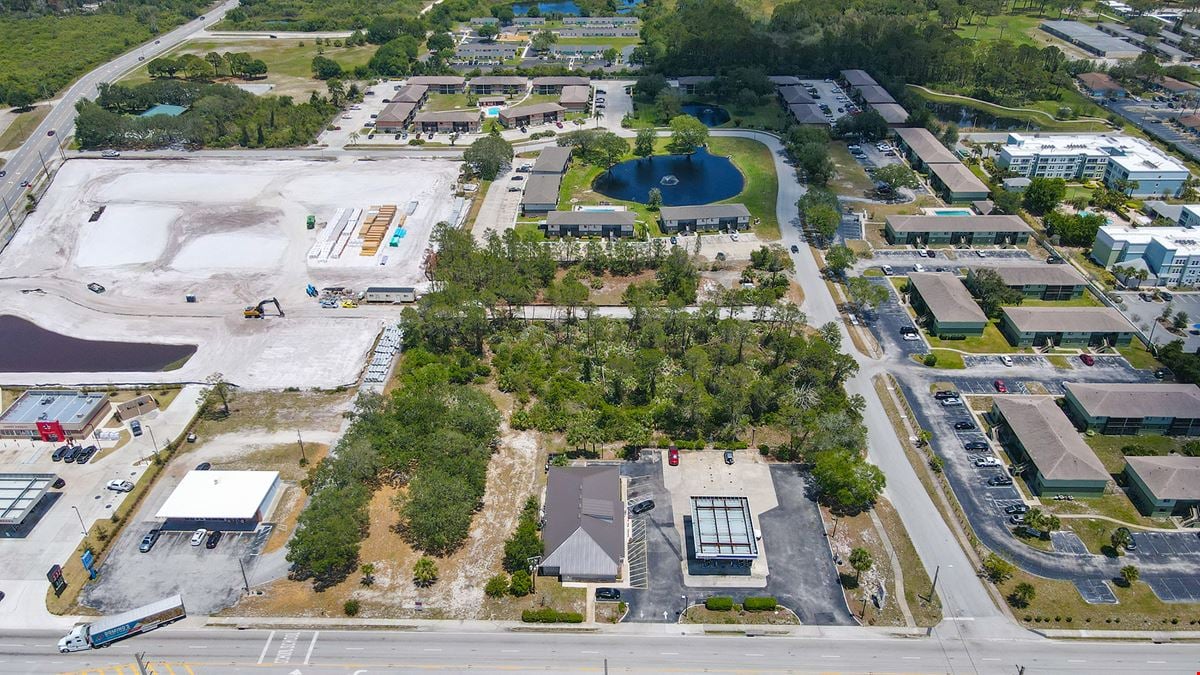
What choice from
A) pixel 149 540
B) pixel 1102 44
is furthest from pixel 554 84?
Answer: pixel 1102 44

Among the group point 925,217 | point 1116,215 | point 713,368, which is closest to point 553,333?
point 713,368

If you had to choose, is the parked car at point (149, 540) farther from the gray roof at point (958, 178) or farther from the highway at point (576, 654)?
the gray roof at point (958, 178)

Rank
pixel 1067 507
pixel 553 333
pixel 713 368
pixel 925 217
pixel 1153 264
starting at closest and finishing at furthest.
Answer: pixel 1067 507 < pixel 713 368 < pixel 553 333 < pixel 1153 264 < pixel 925 217

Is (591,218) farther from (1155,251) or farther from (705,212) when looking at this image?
(1155,251)

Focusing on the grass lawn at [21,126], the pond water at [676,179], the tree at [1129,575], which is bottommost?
the tree at [1129,575]

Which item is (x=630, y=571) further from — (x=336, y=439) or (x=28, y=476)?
(x=28, y=476)

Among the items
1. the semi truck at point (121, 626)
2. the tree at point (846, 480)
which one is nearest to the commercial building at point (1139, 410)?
the tree at point (846, 480)
